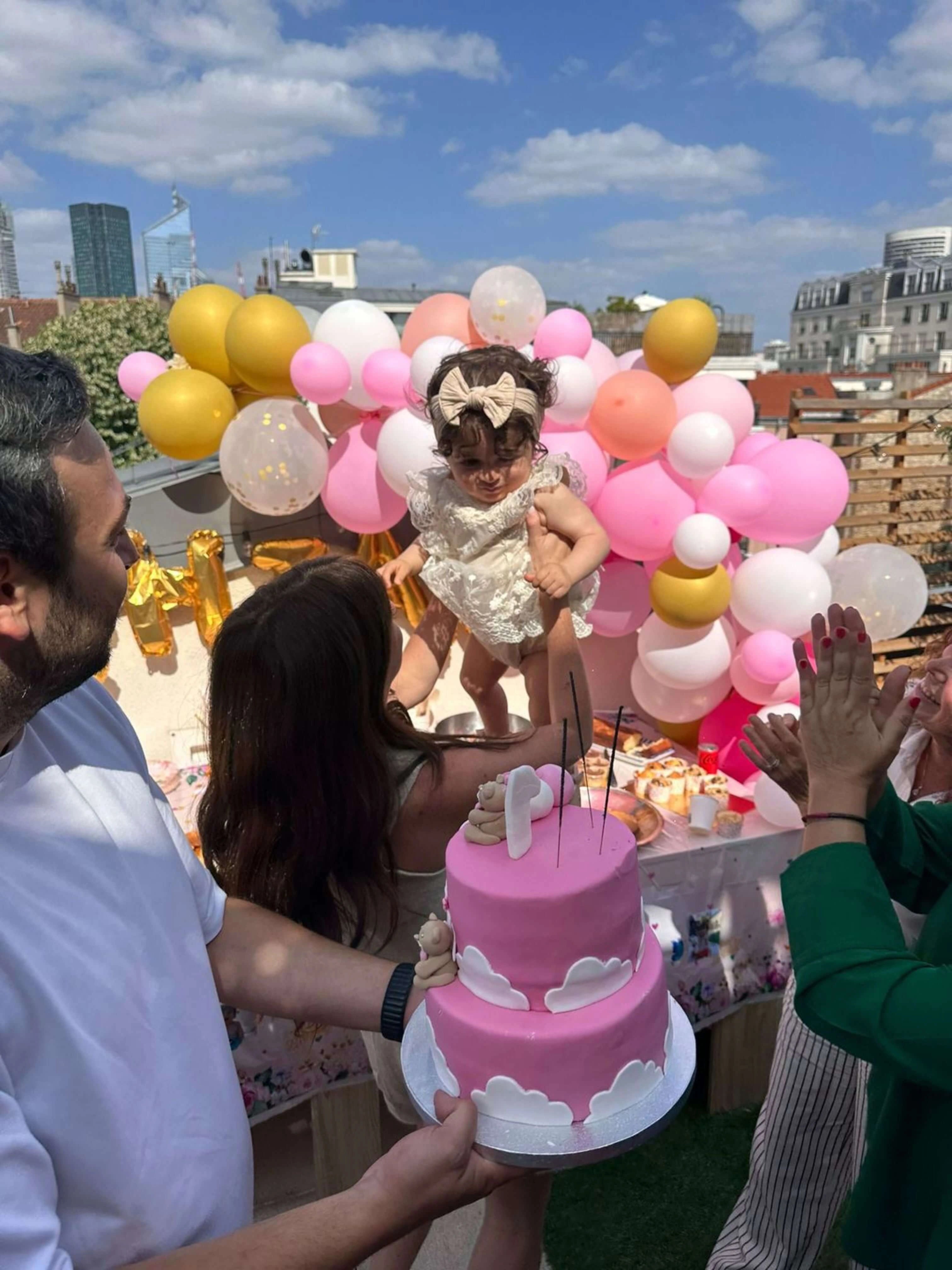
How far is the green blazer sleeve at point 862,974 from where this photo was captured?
3.05 feet

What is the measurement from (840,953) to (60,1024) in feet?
3.05

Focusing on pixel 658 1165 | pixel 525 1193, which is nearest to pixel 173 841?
pixel 525 1193

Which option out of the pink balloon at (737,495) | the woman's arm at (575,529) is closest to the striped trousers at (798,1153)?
the woman's arm at (575,529)

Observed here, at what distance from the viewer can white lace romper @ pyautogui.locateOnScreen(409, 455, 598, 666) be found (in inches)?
103

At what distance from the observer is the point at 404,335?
12.5 feet

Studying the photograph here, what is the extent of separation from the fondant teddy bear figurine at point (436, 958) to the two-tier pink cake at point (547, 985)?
0.03 metres

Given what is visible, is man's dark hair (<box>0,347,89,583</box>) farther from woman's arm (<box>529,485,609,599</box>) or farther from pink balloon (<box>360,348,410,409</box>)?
pink balloon (<box>360,348,410,409</box>)

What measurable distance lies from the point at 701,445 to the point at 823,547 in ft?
3.33

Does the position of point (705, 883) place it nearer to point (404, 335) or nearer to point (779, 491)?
point (779, 491)

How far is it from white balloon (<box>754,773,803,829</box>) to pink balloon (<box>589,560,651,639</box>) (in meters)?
1.33

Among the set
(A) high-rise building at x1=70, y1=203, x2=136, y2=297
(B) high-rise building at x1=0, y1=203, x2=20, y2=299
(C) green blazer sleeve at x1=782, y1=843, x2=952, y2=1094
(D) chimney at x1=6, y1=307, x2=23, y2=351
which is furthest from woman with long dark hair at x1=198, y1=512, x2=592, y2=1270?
(A) high-rise building at x1=70, y1=203, x2=136, y2=297

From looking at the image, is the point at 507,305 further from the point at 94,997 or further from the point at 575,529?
the point at 94,997

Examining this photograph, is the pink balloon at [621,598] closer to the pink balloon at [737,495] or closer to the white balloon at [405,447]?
the pink balloon at [737,495]

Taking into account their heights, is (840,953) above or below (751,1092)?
above
